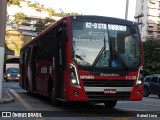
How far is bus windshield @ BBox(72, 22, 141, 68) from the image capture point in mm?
14117

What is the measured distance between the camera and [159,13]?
413ft

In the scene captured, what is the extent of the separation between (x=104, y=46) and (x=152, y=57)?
50399 mm

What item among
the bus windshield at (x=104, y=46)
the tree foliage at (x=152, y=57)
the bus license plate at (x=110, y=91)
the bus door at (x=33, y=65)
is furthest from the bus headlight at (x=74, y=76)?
the tree foliage at (x=152, y=57)

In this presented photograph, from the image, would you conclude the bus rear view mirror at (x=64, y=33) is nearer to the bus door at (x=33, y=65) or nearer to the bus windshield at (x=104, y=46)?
the bus windshield at (x=104, y=46)

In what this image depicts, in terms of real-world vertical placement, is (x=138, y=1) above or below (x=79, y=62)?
above

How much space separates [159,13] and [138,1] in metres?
10.7

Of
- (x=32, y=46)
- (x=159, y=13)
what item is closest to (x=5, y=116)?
(x=32, y=46)

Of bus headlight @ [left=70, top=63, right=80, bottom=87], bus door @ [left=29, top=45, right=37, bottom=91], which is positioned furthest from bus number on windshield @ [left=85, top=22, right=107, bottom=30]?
bus door @ [left=29, top=45, right=37, bottom=91]

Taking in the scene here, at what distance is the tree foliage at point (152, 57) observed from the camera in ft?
203

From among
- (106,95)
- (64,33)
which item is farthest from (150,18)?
(106,95)

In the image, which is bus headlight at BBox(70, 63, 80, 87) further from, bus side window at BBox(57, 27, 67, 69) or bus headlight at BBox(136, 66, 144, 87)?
bus headlight at BBox(136, 66, 144, 87)

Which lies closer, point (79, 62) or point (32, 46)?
point (79, 62)

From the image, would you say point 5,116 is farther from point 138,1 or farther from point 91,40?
point 138,1

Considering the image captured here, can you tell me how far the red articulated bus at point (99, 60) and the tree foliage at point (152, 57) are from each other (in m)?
47.7
